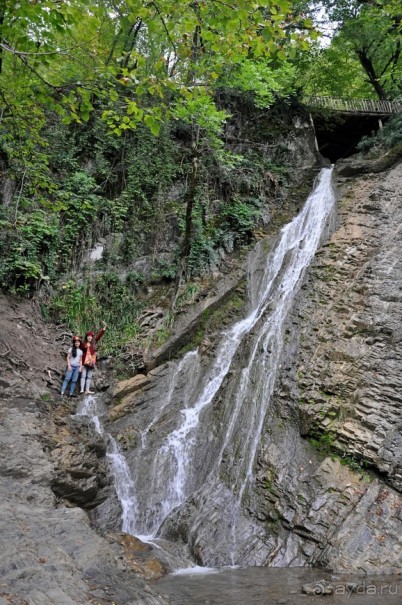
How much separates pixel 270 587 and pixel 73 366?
735 cm

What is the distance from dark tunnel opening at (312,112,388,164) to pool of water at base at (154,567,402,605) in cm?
1773

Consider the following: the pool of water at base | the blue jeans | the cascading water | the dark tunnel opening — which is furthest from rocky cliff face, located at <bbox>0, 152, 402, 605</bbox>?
the dark tunnel opening

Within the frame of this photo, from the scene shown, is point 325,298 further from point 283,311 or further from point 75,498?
point 75,498

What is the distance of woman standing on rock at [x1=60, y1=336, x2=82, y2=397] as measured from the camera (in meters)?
11.2

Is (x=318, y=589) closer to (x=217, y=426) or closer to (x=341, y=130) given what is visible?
(x=217, y=426)

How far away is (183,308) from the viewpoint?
44.0ft

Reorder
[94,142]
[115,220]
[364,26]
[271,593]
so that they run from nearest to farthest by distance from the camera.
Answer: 1. [271,593]
2. [115,220]
3. [94,142]
4. [364,26]

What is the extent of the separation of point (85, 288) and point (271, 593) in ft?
35.9

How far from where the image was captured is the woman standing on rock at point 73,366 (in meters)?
11.2

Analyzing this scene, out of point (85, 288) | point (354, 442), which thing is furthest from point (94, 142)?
point (354, 442)

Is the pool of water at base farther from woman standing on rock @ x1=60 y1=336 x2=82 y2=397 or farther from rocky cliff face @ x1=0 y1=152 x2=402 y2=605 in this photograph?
woman standing on rock @ x1=60 y1=336 x2=82 y2=397

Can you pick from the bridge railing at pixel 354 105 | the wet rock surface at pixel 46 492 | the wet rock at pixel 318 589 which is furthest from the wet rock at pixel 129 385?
the bridge railing at pixel 354 105

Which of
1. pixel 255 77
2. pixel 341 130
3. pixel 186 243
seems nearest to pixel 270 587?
pixel 186 243

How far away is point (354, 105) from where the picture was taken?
2100 cm
